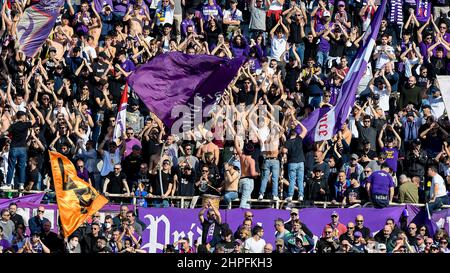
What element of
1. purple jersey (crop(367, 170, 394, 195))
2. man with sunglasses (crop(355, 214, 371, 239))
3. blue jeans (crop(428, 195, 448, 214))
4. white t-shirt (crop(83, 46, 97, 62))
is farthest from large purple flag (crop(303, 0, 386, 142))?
white t-shirt (crop(83, 46, 97, 62))

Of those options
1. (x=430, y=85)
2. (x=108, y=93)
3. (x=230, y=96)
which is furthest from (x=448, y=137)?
(x=108, y=93)

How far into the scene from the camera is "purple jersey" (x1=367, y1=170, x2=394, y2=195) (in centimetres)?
2470

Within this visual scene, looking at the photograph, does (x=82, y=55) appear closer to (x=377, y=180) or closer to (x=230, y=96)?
(x=230, y=96)

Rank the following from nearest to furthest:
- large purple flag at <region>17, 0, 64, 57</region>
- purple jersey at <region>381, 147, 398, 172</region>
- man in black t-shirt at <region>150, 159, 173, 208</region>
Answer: man in black t-shirt at <region>150, 159, 173, 208</region> → purple jersey at <region>381, 147, 398, 172</region> → large purple flag at <region>17, 0, 64, 57</region>

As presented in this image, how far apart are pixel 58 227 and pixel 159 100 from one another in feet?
9.22

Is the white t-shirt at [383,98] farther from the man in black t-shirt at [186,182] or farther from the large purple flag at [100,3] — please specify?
the large purple flag at [100,3]

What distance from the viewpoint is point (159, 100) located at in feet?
81.2

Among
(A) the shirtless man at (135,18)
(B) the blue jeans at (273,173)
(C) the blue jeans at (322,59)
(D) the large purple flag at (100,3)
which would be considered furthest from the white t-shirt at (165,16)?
(B) the blue jeans at (273,173)

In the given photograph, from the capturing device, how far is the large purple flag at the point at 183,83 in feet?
80.9

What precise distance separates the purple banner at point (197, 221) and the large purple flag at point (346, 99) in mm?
1501

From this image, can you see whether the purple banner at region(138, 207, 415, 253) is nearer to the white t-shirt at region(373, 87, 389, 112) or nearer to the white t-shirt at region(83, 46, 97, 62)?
the white t-shirt at region(373, 87, 389, 112)

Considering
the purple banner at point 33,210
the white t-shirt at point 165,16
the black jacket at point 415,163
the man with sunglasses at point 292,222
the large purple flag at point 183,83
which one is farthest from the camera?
the white t-shirt at point 165,16

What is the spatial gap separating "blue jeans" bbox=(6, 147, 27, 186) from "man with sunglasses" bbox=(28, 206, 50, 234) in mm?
1285

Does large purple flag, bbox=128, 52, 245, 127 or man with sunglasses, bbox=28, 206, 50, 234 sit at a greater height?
large purple flag, bbox=128, 52, 245, 127
